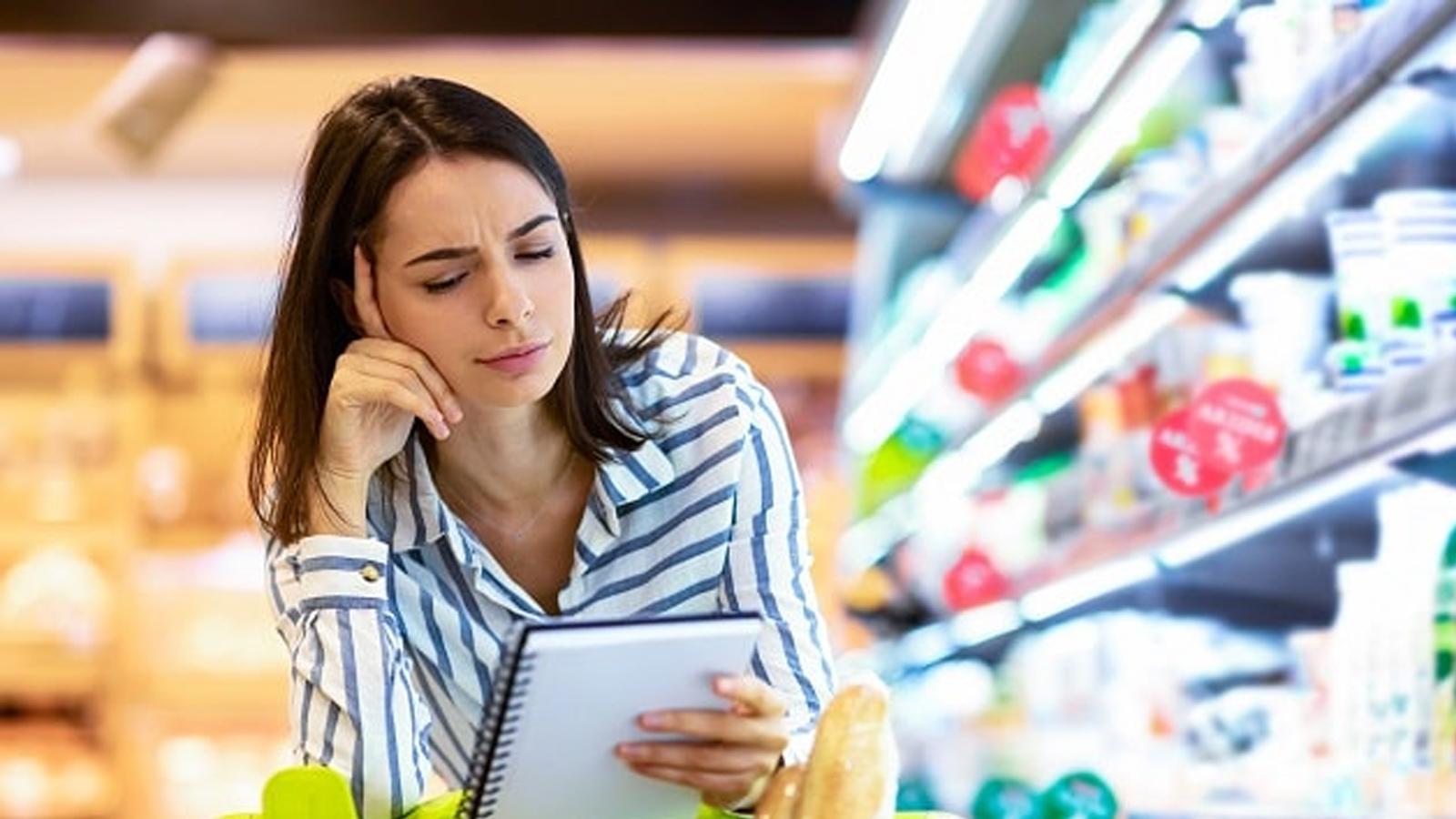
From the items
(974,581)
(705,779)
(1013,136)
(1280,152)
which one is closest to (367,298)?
(705,779)

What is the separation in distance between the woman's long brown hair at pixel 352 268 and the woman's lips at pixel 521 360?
0.35 feet

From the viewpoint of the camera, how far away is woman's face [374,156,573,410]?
2.00 meters

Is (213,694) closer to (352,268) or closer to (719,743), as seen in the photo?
(352,268)

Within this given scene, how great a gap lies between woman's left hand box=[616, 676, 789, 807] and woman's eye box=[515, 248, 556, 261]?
404 mm

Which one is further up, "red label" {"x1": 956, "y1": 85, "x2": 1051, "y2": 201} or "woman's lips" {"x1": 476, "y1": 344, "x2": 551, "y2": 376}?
"red label" {"x1": 956, "y1": 85, "x2": 1051, "y2": 201}

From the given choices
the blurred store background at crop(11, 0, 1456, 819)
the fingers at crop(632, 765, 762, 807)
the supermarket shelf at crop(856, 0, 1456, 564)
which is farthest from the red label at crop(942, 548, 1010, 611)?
the fingers at crop(632, 765, 762, 807)

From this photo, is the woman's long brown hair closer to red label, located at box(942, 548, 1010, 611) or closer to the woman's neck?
the woman's neck

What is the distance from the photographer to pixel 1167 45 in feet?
10.2

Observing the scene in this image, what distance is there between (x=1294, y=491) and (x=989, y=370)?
84.2 inches

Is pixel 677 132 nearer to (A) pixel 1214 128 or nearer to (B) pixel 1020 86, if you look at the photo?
(B) pixel 1020 86

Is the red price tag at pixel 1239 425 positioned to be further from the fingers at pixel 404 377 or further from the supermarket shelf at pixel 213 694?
the supermarket shelf at pixel 213 694

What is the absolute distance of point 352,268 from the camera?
2111 millimetres

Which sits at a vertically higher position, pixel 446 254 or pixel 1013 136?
pixel 1013 136

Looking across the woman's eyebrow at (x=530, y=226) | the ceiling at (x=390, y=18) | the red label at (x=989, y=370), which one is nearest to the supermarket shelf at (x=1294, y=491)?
the red label at (x=989, y=370)
